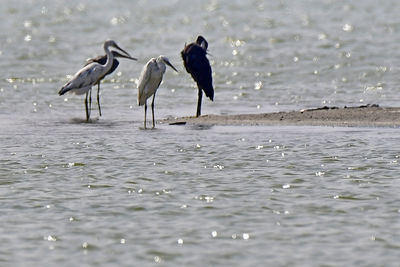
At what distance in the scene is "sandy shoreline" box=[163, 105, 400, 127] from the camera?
14.7 metres

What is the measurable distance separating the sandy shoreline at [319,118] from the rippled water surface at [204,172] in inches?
17.4

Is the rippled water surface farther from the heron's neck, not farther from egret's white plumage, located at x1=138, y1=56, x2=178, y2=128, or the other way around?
the heron's neck

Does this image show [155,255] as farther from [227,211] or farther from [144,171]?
[144,171]

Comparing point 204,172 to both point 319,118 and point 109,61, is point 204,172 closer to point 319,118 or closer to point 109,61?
point 319,118

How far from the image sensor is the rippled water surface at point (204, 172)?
819 cm

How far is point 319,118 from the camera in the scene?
1512 centimetres

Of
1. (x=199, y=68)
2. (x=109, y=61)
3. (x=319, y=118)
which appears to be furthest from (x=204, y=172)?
(x=109, y=61)

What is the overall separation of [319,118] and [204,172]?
169 inches

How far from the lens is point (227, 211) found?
366 inches

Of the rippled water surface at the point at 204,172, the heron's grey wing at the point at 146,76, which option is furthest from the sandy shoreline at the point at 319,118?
the heron's grey wing at the point at 146,76

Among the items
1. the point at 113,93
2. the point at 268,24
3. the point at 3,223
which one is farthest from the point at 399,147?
the point at 268,24

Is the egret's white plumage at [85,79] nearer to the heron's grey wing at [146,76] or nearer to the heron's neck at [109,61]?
the heron's neck at [109,61]

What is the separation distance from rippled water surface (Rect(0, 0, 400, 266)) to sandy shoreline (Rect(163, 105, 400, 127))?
441mm

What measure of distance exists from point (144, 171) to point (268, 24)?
23748mm
